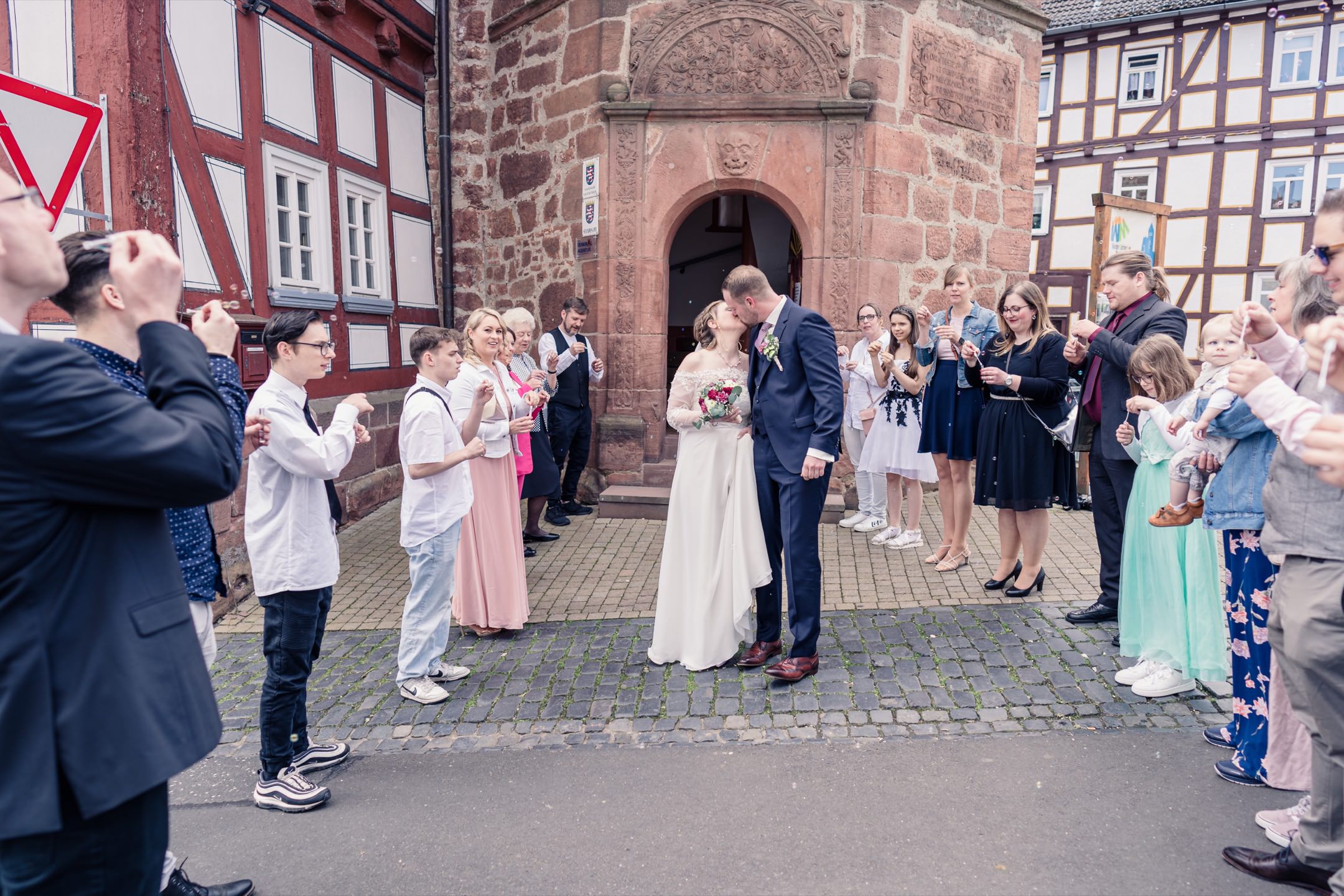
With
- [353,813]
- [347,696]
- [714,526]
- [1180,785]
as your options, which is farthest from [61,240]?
[1180,785]

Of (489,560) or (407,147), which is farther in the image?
(407,147)

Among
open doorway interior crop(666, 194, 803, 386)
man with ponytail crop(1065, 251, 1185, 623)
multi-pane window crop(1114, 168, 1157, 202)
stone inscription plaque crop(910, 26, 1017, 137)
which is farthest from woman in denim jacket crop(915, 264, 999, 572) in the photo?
multi-pane window crop(1114, 168, 1157, 202)

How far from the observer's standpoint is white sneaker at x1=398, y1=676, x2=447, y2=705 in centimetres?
437

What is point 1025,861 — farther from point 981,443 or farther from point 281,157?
point 281,157

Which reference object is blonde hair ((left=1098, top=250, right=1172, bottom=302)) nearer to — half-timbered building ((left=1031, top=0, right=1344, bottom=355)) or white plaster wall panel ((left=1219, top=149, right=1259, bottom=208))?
half-timbered building ((left=1031, top=0, right=1344, bottom=355))

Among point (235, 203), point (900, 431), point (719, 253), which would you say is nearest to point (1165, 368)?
point (900, 431)

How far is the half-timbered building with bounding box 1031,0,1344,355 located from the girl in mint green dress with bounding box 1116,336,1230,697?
2081cm

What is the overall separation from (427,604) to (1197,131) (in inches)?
1002

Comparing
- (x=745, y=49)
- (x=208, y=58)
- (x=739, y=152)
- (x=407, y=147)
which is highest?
(x=745, y=49)

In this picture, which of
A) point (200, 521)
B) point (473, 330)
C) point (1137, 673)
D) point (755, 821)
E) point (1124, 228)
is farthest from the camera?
point (1124, 228)

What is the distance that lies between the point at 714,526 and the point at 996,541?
373 cm

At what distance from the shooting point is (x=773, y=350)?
14.9ft

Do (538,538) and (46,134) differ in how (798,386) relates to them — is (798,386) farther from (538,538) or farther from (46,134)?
(538,538)

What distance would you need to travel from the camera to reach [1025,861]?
2936mm
